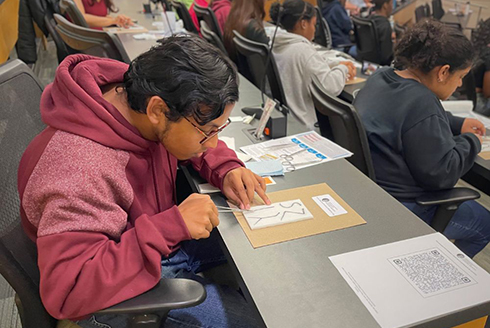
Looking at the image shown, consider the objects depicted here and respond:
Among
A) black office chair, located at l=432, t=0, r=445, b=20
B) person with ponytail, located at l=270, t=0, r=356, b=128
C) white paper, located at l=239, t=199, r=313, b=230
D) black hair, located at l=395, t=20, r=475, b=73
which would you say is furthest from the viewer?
black office chair, located at l=432, t=0, r=445, b=20

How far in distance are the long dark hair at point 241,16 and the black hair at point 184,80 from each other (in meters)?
1.74

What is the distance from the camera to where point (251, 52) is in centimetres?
194

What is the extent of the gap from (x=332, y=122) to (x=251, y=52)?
2.52 ft

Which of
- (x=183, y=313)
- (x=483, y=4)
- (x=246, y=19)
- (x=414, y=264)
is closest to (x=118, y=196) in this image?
(x=183, y=313)

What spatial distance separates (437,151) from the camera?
127 centimetres

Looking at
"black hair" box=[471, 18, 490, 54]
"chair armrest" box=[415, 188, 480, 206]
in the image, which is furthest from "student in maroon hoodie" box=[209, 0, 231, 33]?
"chair armrest" box=[415, 188, 480, 206]

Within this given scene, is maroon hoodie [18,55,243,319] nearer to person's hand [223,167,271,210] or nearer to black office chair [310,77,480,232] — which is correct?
person's hand [223,167,271,210]

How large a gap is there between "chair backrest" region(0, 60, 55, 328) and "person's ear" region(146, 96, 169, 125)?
33 centimetres

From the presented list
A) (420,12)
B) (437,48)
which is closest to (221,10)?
(437,48)

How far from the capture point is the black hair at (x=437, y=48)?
1350 millimetres

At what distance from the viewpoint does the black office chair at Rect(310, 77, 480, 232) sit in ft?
3.98

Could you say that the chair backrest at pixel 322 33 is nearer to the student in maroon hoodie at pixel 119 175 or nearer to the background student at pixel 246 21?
the background student at pixel 246 21

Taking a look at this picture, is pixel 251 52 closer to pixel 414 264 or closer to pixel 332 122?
pixel 332 122

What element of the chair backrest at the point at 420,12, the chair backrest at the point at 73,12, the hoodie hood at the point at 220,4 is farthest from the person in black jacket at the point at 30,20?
the chair backrest at the point at 420,12
